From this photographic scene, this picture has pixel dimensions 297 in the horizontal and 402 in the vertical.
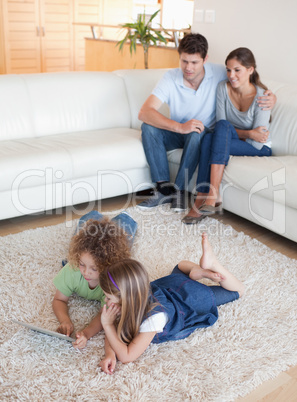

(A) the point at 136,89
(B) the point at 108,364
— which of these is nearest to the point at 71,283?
(B) the point at 108,364

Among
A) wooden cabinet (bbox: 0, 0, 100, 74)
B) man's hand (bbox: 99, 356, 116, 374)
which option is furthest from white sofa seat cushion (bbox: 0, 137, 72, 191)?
wooden cabinet (bbox: 0, 0, 100, 74)

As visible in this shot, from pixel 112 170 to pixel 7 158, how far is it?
681mm

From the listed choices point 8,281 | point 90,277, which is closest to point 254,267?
point 90,277

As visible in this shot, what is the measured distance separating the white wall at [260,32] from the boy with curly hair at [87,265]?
8.71 ft

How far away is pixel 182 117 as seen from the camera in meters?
3.25

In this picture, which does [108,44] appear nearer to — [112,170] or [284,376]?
→ [112,170]

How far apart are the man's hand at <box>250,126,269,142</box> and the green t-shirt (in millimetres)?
1607

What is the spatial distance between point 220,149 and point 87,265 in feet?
4.71

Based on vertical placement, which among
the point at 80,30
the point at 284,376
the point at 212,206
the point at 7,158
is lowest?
the point at 284,376

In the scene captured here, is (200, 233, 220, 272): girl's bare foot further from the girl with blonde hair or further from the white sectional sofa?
the white sectional sofa

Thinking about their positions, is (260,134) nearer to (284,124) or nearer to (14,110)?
(284,124)

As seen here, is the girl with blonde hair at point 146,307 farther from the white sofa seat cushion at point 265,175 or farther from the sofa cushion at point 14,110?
the sofa cushion at point 14,110

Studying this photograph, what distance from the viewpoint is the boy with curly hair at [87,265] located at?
1712mm

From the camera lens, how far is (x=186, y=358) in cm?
171
